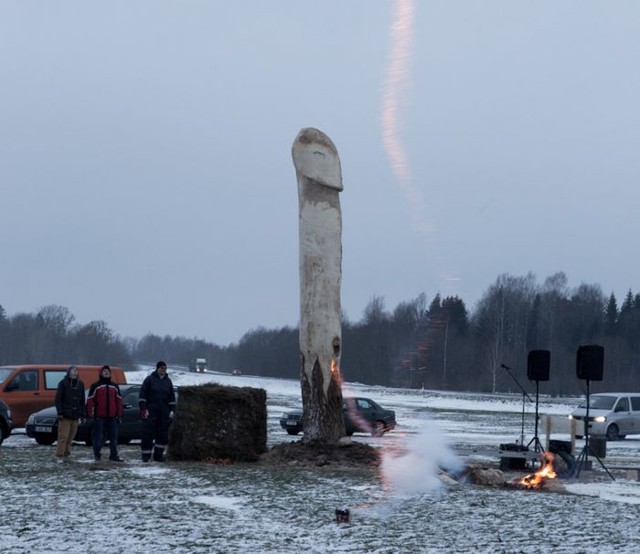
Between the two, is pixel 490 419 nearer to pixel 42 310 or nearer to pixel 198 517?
pixel 198 517

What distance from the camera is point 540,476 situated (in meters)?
16.6

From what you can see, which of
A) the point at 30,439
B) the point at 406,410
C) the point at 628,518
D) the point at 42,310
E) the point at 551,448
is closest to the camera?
the point at 628,518

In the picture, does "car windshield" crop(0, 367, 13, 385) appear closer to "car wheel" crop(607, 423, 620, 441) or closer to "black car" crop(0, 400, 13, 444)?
"black car" crop(0, 400, 13, 444)

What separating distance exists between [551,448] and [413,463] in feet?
13.4

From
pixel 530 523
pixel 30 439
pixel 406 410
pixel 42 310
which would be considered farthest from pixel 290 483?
pixel 42 310

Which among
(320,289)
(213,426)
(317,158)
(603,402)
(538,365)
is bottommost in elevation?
(213,426)

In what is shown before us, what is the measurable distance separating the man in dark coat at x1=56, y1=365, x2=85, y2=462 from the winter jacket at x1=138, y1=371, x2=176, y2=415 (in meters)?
1.41

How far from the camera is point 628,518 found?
12.2 metres

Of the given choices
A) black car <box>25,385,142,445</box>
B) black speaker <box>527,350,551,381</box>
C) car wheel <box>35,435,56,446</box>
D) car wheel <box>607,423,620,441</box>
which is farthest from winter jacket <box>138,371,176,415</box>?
car wheel <box>607,423,620,441</box>

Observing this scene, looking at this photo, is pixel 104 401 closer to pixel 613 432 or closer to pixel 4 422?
pixel 4 422

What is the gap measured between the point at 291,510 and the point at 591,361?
29.5 feet

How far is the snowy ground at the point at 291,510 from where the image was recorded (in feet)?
33.0

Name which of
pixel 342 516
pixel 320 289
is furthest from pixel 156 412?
pixel 342 516

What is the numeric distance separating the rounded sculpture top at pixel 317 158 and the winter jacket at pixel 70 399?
5.72m
